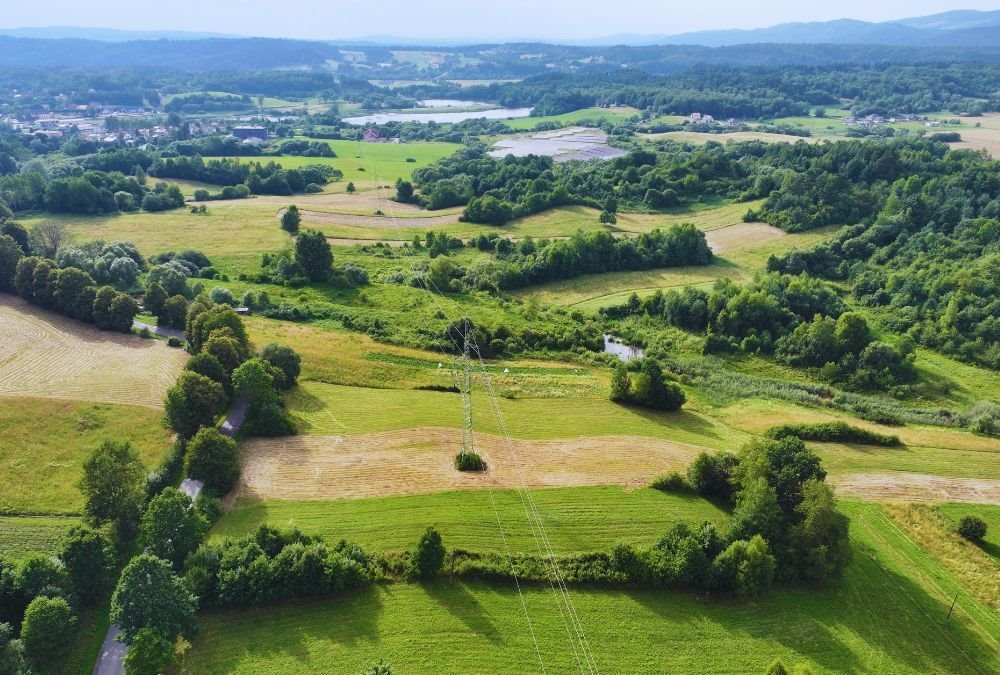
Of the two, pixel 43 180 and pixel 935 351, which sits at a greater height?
pixel 43 180

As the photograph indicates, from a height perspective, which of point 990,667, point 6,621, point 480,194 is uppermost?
point 480,194

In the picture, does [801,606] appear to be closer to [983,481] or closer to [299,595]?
[983,481]

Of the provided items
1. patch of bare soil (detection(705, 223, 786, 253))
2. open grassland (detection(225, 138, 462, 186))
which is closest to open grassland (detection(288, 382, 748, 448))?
patch of bare soil (detection(705, 223, 786, 253))

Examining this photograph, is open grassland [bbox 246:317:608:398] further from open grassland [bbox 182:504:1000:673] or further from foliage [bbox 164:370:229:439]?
open grassland [bbox 182:504:1000:673]

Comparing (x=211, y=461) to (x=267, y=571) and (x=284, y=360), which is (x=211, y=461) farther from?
(x=284, y=360)

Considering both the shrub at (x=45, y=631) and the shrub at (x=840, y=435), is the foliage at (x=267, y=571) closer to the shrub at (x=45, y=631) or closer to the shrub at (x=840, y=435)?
the shrub at (x=45, y=631)

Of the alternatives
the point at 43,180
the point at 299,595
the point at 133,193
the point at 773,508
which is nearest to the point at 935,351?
the point at 773,508
